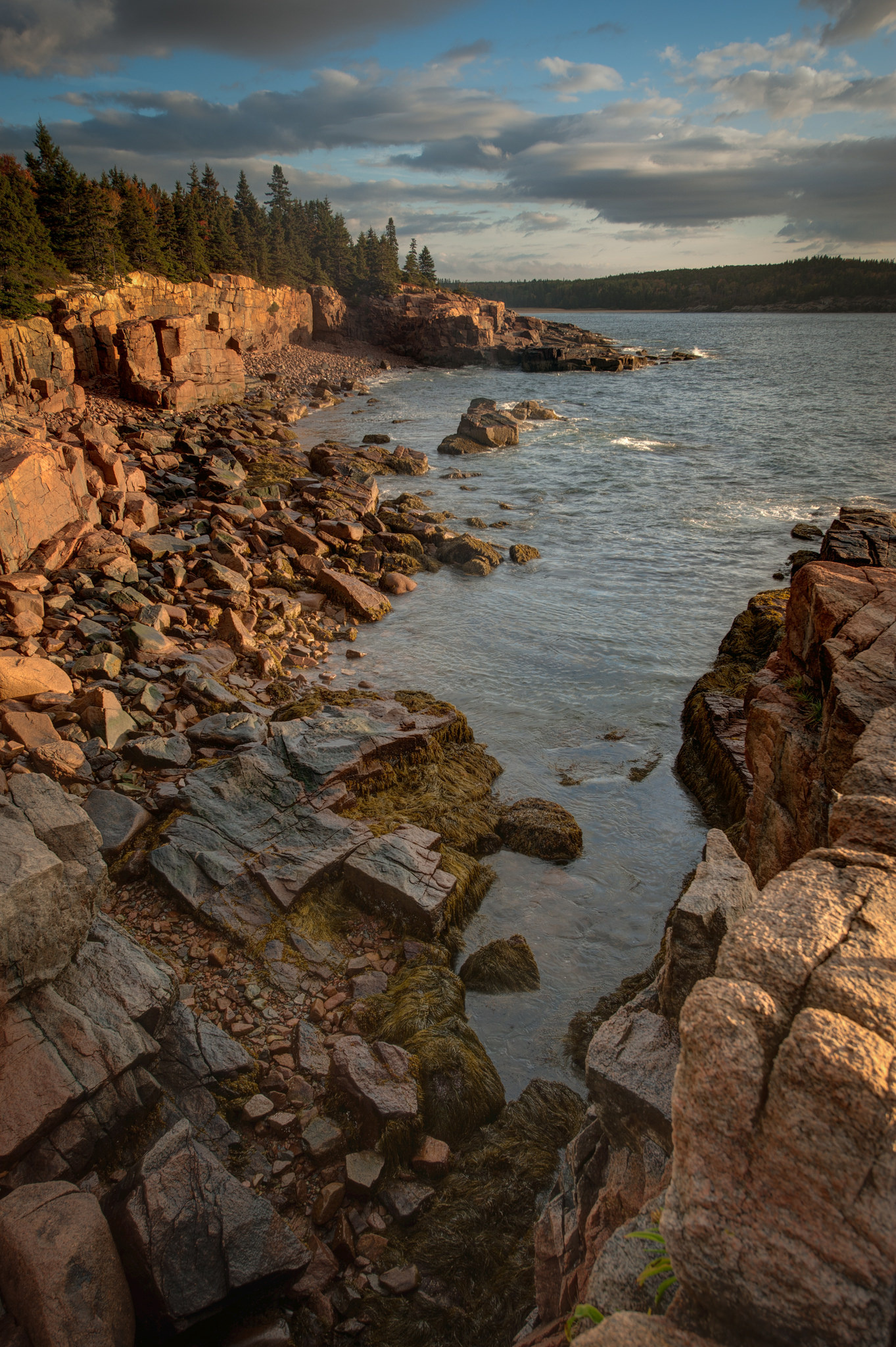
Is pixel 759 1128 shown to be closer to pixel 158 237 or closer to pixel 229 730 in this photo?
pixel 229 730

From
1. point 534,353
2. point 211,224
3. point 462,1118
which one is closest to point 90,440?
point 462,1118

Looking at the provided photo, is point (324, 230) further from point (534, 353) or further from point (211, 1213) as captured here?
point (211, 1213)

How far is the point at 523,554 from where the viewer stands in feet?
60.0

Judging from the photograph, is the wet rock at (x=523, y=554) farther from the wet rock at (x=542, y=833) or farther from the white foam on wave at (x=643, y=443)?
the white foam on wave at (x=643, y=443)

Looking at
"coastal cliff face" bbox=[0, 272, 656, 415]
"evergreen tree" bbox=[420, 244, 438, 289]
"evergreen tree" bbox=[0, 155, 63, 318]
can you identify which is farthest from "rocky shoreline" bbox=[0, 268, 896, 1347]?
"evergreen tree" bbox=[420, 244, 438, 289]

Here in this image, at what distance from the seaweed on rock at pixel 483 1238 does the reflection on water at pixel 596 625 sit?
18.1 inches

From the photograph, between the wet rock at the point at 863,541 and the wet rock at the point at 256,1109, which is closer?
the wet rock at the point at 256,1109

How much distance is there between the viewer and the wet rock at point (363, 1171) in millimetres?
4117

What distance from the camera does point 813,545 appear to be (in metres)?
20.0

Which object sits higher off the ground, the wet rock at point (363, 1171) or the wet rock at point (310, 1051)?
the wet rock at point (310, 1051)

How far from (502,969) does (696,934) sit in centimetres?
273

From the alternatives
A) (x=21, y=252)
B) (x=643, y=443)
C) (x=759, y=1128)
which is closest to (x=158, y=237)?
(x=21, y=252)

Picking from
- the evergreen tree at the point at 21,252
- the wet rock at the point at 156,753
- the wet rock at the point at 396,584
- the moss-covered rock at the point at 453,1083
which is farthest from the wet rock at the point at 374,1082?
the evergreen tree at the point at 21,252

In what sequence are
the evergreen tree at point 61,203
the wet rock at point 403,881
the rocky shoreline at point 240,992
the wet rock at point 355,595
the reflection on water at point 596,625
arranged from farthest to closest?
the evergreen tree at point 61,203 < the wet rock at point 355,595 < the reflection on water at point 596,625 < the wet rock at point 403,881 < the rocky shoreline at point 240,992
